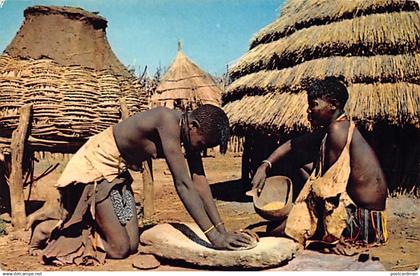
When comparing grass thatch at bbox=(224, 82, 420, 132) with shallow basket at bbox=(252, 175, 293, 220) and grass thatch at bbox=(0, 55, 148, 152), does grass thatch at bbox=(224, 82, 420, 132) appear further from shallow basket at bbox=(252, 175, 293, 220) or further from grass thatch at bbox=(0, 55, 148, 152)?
grass thatch at bbox=(0, 55, 148, 152)

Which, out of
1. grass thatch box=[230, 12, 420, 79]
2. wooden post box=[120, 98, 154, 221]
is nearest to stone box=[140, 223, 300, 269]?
wooden post box=[120, 98, 154, 221]

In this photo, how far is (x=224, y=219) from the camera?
462 cm

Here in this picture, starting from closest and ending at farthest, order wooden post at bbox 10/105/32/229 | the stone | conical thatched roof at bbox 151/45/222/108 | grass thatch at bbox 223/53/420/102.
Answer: the stone < wooden post at bbox 10/105/32/229 < grass thatch at bbox 223/53/420/102 < conical thatched roof at bbox 151/45/222/108

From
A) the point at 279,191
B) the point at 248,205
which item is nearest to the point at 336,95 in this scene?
the point at 279,191

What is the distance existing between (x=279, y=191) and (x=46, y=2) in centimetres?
226

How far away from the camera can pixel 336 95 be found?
3211mm

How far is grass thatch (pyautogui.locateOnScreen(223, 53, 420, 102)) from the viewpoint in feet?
14.9

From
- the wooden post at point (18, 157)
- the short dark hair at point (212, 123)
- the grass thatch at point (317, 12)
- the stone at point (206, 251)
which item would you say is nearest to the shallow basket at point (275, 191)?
the stone at point (206, 251)

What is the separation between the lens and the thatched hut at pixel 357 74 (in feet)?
14.8

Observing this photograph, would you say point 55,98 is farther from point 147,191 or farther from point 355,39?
point 355,39

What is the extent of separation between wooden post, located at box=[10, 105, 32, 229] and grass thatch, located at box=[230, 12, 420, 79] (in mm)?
2496

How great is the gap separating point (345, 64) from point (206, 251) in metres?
2.47

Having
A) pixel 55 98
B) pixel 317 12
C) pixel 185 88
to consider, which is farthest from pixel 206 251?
pixel 185 88

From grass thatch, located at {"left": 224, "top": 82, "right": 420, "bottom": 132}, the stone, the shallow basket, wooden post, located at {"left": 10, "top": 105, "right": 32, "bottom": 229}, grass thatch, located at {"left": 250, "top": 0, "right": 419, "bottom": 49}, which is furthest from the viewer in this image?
grass thatch, located at {"left": 250, "top": 0, "right": 419, "bottom": 49}
